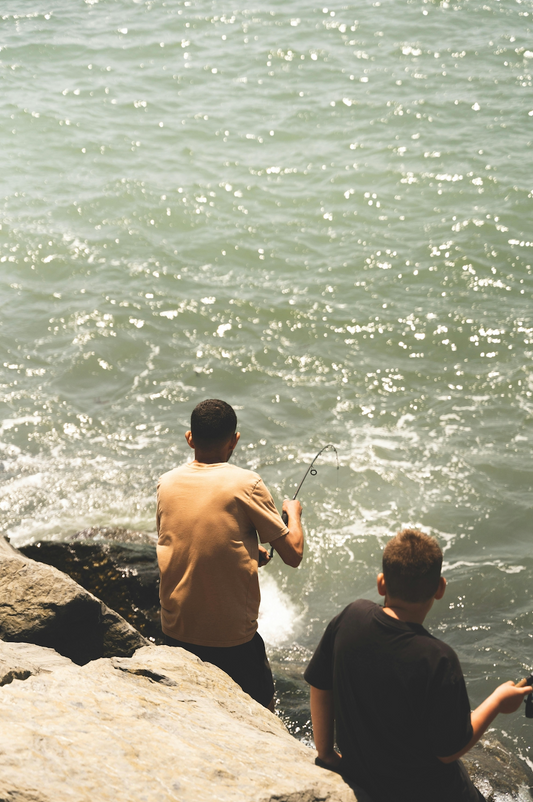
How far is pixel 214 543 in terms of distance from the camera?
3521 mm

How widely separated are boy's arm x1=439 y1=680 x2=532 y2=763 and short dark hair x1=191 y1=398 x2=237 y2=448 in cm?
161

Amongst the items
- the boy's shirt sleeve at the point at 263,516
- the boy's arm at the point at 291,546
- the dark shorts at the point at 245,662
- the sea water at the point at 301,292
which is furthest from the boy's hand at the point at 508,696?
the sea water at the point at 301,292

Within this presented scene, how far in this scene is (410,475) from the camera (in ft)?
27.5

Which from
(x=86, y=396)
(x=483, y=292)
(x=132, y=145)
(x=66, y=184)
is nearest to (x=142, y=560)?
(x=86, y=396)

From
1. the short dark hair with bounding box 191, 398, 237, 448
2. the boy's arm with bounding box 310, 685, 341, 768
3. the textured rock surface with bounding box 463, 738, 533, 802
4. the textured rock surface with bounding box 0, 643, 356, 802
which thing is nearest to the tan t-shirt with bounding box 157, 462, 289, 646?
the short dark hair with bounding box 191, 398, 237, 448

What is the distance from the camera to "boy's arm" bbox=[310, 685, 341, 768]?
2996 mm

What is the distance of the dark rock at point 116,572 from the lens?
541 cm

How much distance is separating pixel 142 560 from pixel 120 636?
1910 mm

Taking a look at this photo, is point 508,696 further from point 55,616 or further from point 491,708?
point 55,616

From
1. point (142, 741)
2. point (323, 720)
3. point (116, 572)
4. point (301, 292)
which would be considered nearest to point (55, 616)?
point (142, 741)

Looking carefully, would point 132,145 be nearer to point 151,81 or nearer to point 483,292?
point 151,81

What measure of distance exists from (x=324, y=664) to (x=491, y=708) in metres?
0.63

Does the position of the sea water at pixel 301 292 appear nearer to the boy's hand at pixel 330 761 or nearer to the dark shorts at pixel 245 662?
the dark shorts at pixel 245 662

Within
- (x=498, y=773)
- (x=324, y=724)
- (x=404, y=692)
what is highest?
(x=404, y=692)
